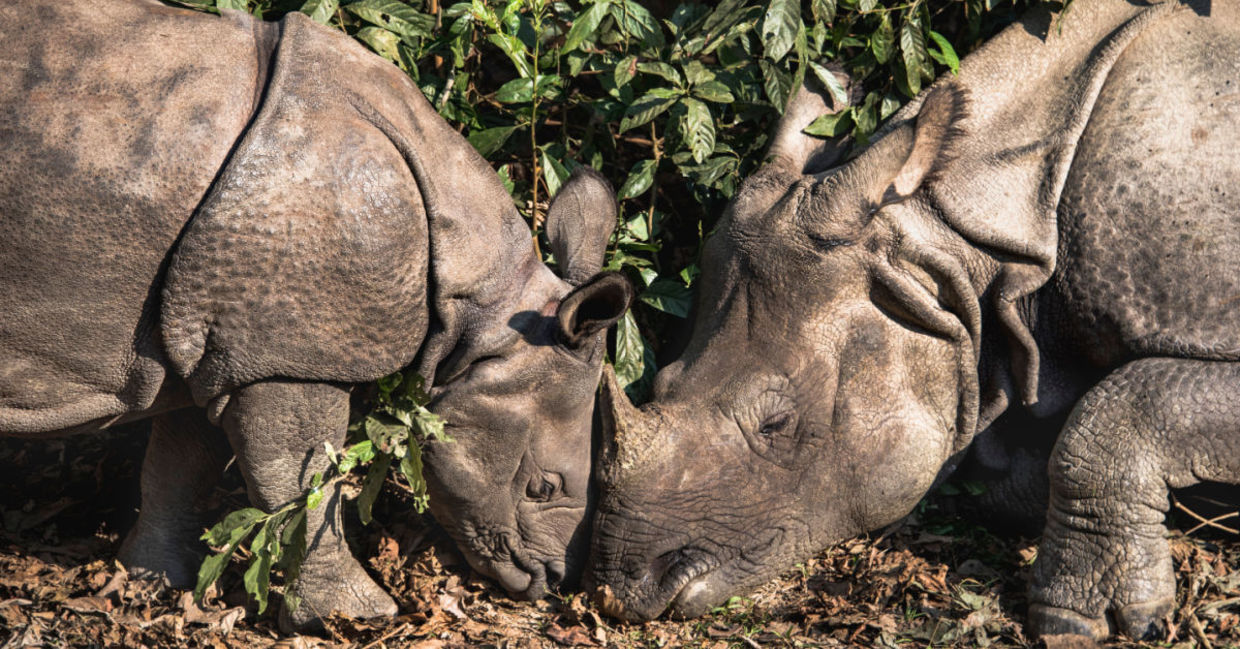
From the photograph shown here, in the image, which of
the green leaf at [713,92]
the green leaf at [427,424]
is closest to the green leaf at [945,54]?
the green leaf at [713,92]

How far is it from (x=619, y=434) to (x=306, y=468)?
4.22 feet

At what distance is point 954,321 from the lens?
549 centimetres

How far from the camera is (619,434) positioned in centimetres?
521

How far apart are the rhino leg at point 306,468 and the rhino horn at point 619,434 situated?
1.08 m

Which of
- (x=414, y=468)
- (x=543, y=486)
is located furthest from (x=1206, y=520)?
(x=414, y=468)

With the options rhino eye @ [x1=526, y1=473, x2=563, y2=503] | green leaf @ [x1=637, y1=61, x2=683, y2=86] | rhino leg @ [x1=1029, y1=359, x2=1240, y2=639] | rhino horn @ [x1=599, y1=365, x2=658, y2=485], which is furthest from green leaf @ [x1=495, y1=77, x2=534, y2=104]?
rhino leg @ [x1=1029, y1=359, x2=1240, y2=639]

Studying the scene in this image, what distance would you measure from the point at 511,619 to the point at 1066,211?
119 inches

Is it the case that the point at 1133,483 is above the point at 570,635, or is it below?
above

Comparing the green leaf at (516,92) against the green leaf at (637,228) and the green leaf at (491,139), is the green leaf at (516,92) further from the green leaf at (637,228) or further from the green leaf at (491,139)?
the green leaf at (637,228)

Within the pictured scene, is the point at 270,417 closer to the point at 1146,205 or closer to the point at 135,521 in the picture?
the point at 135,521

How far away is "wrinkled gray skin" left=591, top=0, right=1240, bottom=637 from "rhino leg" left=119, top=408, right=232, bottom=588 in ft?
5.89

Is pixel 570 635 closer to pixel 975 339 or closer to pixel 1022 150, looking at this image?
pixel 975 339

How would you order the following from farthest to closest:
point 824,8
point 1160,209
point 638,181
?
point 638,181 < point 824,8 < point 1160,209

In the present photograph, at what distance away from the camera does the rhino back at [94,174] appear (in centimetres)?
420
